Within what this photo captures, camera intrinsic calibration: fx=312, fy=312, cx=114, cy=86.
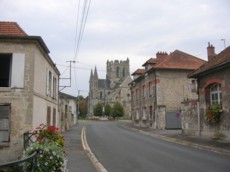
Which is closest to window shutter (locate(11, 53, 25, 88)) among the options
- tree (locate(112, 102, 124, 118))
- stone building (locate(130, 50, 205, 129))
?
stone building (locate(130, 50, 205, 129))

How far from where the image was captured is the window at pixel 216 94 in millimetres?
19781

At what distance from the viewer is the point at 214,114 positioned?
63.1 ft

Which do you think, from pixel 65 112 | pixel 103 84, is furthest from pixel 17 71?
pixel 103 84

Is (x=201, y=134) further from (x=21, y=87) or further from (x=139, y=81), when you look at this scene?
(x=139, y=81)

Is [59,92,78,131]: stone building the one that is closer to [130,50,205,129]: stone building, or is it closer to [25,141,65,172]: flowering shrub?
[130,50,205,129]: stone building

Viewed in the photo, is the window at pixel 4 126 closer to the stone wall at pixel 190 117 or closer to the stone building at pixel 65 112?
the stone wall at pixel 190 117

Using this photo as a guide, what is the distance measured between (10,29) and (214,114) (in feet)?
41.9

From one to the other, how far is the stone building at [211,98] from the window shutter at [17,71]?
11031 mm

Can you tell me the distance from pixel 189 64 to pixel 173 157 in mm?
24960

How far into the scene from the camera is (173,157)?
41.8 feet

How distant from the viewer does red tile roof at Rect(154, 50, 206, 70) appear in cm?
3497

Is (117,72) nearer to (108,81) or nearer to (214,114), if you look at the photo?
(108,81)

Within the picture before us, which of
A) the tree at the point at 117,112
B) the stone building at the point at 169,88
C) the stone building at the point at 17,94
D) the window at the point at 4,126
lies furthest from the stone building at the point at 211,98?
the tree at the point at 117,112

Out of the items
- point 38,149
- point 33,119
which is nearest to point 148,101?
point 33,119
